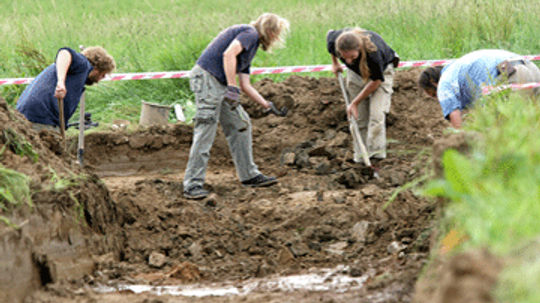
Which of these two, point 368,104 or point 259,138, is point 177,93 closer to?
point 259,138

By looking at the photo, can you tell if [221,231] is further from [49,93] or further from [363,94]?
[363,94]

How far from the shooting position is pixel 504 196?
95.9 inches

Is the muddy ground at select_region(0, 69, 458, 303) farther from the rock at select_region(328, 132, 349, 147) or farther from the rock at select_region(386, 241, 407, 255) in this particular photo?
the rock at select_region(328, 132, 349, 147)

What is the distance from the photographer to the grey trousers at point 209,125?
6.57 meters

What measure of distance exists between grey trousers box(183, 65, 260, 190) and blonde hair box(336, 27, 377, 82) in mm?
1307

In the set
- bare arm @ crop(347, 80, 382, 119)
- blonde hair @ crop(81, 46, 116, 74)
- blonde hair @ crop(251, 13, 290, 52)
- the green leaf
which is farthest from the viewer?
bare arm @ crop(347, 80, 382, 119)

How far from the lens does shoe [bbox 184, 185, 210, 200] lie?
6.69 meters

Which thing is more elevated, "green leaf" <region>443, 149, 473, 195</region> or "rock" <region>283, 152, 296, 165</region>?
"green leaf" <region>443, 149, 473, 195</region>

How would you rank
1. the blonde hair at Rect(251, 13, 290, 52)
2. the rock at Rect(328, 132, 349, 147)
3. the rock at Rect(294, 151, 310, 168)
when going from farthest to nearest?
the rock at Rect(328, 132, 349, 147) < the rock at Rect(294, 151, 310, 168) < the blonde hair at Rect(251, 13, 290, 52)

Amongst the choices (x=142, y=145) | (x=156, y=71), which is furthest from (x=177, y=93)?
(x=142, y=145)

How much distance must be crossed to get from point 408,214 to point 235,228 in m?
A: 1.51

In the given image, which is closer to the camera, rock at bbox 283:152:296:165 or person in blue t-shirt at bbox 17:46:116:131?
person in blue t-shirt at bbox 17:46:116:131

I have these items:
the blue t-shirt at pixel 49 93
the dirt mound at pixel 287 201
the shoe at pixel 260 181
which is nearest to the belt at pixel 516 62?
the dirt mound at pixel 287 201

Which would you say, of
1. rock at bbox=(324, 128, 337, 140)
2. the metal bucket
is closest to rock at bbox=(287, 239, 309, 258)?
rock at bbox=(324, 128, 337, 140)
